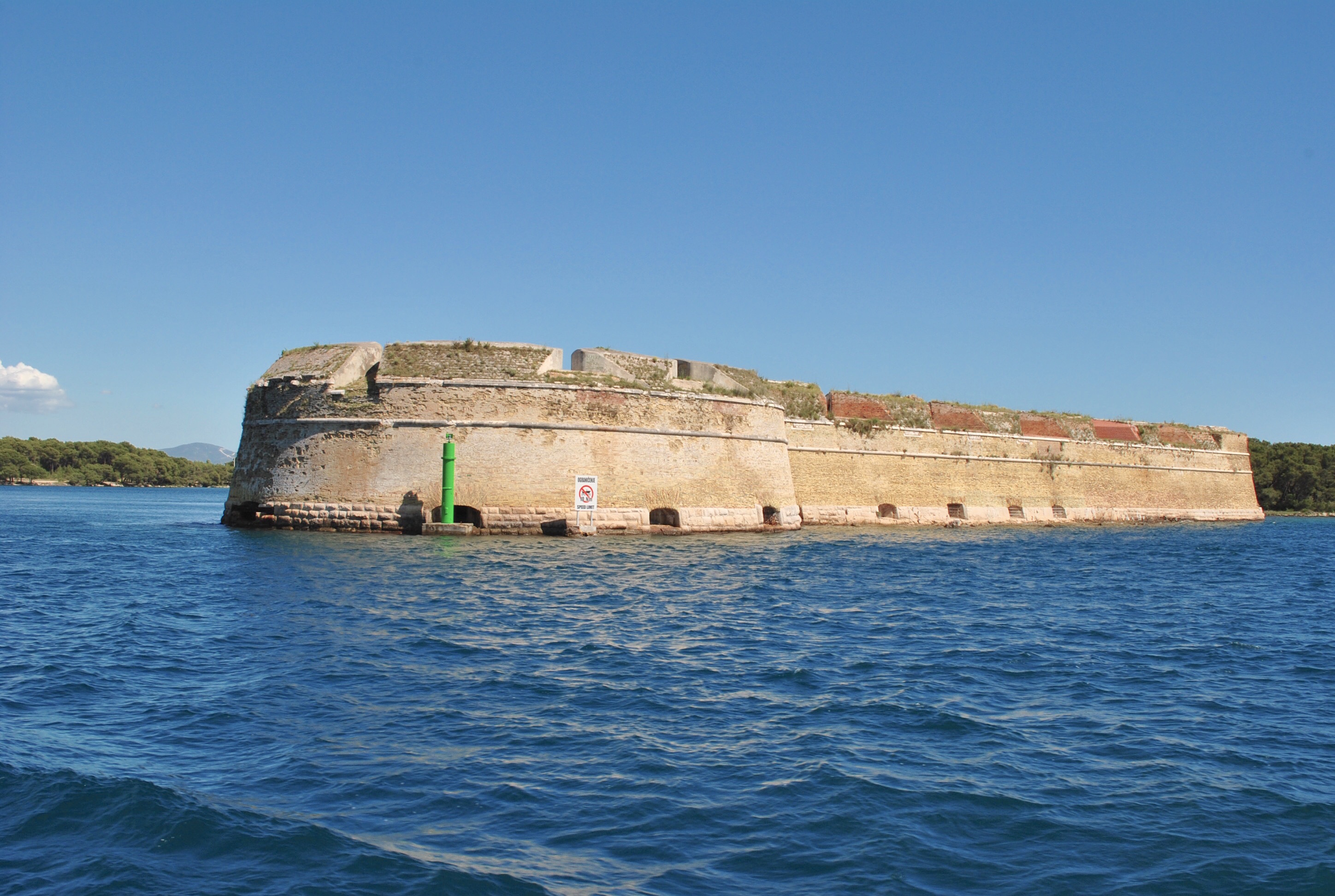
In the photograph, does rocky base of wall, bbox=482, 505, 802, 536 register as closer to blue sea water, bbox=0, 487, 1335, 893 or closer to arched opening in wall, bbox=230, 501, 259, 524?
arched opening in wall, bbox=230, 501, 259, 524

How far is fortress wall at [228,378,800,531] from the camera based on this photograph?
20.4 metres

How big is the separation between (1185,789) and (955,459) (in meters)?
28.0

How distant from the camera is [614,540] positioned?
20422mm

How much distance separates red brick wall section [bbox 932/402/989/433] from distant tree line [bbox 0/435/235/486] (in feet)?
278

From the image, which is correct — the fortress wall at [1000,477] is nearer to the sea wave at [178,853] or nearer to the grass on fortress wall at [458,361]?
the grass on fortress wall at [458,361]

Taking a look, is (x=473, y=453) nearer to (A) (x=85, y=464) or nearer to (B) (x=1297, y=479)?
(B) (x=1297, y=479)

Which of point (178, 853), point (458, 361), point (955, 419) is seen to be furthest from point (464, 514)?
point (955, 419)

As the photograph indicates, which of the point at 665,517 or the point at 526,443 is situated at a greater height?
the point at 526,443

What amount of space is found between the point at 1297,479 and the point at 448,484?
2575 inches

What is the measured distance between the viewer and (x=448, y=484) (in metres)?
20.1

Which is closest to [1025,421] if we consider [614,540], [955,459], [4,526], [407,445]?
[955,459]

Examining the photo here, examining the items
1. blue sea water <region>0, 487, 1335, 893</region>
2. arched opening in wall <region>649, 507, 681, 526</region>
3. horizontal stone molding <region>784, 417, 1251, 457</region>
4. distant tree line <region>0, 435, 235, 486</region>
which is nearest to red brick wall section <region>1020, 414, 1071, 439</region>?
horizontal stone molding <region>784, 417, 1251, 457</region>

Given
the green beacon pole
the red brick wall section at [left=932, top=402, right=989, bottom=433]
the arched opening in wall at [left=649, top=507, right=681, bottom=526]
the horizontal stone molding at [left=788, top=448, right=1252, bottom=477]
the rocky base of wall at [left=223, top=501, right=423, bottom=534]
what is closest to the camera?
the green beacon pole

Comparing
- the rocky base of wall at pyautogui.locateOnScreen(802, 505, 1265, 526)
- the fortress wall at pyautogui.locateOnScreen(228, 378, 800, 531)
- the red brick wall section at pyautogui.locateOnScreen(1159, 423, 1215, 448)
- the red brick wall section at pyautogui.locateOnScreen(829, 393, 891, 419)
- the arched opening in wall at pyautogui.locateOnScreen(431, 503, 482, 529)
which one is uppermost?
the red brick wall section at pyautogui.locateOnScreen(829, 393, 891, 419)
